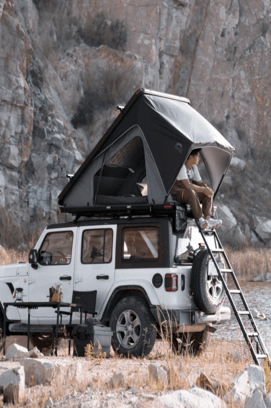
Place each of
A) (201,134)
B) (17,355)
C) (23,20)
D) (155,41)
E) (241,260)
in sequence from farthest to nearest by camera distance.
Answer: (155,41) < (23,20) < (241,260) < (201,134) < (17,355)

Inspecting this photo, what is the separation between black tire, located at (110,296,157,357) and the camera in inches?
300

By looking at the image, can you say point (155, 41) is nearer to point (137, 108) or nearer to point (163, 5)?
point (163, 5)

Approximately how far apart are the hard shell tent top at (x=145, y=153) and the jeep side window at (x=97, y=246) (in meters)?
0.47

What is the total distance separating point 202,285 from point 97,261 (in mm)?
1656

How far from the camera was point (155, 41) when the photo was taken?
34875 millimetres

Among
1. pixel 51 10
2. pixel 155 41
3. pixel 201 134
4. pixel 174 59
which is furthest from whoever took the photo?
pixel 174 59

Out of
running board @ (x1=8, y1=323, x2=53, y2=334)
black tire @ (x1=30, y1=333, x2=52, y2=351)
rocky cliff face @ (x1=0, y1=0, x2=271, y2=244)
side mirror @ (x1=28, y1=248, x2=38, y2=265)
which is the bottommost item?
black tire @ (x1=30, y1=333, x2=52, y2=351)

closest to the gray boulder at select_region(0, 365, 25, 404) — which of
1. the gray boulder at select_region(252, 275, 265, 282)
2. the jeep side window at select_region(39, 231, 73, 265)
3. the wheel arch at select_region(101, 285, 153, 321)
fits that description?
the wheel arch at select_region(101, 285, 153, 321)

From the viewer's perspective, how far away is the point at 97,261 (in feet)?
27.8

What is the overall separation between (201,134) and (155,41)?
27732 mm

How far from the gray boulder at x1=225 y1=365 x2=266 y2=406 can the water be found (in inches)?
80.5

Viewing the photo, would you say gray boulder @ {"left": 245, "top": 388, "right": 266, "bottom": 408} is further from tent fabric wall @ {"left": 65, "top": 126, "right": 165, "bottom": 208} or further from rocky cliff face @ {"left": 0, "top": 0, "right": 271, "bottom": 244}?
rocky cliff face @ {"left": 0, "top": 0, "right": 271, "bottom": 244}

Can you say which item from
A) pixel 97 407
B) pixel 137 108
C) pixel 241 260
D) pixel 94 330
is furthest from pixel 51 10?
pixel 97 407

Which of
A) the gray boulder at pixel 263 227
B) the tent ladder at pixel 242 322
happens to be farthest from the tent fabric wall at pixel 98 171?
the gray boulder at pixel 263 227
